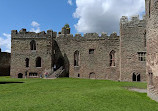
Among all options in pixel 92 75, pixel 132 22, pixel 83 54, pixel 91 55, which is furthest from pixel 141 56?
pixel 83 54

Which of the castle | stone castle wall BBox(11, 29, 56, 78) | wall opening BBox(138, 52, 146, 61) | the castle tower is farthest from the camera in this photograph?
stone castle wall BBox(11, 29, 56, 78)

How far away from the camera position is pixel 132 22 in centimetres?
2342

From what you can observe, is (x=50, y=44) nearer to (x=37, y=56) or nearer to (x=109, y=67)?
(x=37, y=56)

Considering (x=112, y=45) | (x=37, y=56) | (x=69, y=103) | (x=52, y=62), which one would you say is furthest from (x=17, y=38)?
(x=69, y=103)

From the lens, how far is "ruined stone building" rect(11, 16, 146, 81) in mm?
26547

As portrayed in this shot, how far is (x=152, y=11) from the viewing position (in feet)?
35.4

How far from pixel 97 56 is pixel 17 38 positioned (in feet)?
49.6

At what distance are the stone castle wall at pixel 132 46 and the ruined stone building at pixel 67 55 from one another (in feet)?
1.53

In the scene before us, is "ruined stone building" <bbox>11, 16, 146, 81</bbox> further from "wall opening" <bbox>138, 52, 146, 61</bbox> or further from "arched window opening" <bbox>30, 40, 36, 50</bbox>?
"wall opening" <bbox>138, 52, 146, 61</bbox>

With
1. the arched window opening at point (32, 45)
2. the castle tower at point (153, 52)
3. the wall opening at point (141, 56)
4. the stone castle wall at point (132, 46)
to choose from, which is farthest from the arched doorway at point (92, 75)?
the castle tower at point (153, 52)

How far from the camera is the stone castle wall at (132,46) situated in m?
22.8

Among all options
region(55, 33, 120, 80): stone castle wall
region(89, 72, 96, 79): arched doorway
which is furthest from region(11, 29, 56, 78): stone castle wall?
region(89, 72, 96, 79): arched doorway

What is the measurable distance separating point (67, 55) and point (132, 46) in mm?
11696

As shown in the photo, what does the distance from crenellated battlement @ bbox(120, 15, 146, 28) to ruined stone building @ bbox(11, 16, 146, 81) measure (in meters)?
0.16
